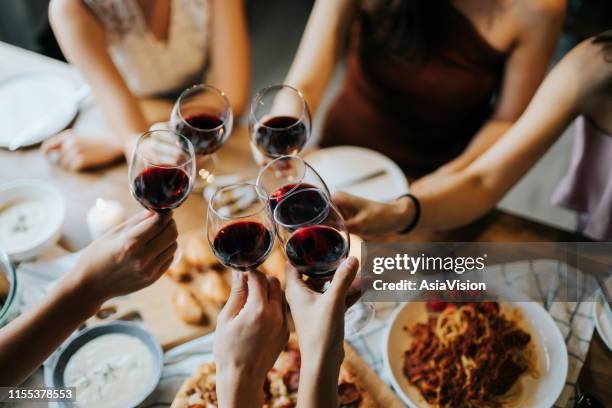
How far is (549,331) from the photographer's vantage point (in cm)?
113

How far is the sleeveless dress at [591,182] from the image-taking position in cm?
143

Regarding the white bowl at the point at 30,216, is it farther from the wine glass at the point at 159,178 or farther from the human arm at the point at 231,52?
the human arm at the point at 231,52

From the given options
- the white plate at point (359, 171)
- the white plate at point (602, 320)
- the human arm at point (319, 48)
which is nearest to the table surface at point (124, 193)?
the white plate at point (602, 320)

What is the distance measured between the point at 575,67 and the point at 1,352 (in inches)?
55.7

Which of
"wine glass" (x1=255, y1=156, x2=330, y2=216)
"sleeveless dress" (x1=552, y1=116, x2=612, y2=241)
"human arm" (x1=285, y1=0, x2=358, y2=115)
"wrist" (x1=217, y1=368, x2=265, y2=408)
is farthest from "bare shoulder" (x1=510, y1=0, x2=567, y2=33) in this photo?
"wrist" (x1=217, y1=368, x2=265, y2=408)

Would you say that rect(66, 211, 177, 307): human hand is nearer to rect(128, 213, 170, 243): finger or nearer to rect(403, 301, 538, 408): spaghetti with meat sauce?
rect(128, 213, 170, 243): finger

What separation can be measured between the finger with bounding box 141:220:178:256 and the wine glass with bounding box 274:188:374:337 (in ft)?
0.86

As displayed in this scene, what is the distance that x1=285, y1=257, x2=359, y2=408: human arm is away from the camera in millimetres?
829

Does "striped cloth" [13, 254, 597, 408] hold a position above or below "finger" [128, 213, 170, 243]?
below

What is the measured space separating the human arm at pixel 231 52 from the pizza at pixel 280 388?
3.19 feet

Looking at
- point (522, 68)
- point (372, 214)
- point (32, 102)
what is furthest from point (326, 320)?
point (32, 102)

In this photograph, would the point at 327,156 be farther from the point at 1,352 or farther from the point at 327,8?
the point at 1,352

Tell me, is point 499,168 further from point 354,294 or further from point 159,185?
point 159,185

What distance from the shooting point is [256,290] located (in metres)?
0.94
